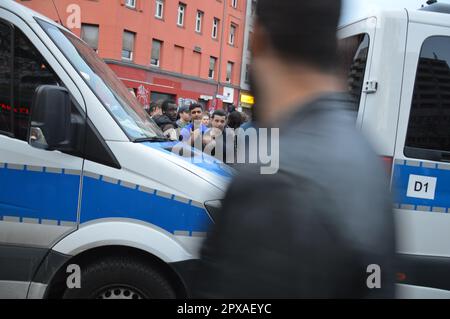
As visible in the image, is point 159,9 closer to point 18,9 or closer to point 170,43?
point 170,43

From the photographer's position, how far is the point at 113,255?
9.75 feet

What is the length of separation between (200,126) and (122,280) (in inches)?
141

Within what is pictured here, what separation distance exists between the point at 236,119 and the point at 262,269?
5418 millimetres

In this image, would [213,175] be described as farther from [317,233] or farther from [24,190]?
[317,233]

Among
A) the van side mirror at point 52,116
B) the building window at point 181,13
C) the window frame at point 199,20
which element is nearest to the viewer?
the van side mirror at point 52,116

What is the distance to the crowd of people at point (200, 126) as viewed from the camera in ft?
15.4

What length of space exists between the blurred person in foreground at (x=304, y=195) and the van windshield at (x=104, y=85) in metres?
2.07

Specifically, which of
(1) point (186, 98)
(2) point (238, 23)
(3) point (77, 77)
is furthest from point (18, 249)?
(2) point (238, 23)

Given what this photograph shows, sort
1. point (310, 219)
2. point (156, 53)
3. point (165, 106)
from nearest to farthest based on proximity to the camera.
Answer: point (310, 219) < point (165, 106) < point (156, 53)

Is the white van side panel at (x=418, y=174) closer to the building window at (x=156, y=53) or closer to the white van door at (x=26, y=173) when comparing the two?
the white van door at (x=26, y=173)

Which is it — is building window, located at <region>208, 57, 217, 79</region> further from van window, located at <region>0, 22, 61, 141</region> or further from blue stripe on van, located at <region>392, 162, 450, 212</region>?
van window, located at <region>0, 22, 61, 141</region>

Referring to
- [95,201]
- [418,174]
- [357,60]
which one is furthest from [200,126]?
[95,201]

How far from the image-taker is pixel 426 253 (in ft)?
12.5

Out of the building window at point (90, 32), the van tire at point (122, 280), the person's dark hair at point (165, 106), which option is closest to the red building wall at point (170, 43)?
the building window at point (90, 32)
